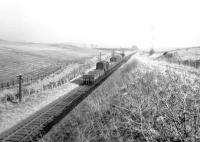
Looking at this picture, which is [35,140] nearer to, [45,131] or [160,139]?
[45,131]

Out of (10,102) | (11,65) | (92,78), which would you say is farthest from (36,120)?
(11,65)

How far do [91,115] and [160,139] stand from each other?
895cm

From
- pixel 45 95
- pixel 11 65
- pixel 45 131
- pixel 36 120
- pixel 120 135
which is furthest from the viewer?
pixel 11 65

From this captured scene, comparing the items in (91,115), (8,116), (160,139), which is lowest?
(8,116)

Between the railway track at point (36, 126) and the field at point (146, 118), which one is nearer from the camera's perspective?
the field at point (146, 118)

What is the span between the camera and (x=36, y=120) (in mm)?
17438

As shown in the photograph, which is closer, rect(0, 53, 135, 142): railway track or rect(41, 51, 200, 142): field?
rect(41, 51, 200, 142): field

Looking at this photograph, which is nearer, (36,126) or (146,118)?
(146,118)

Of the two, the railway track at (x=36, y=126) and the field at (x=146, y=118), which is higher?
the field at (x=146, y=118)

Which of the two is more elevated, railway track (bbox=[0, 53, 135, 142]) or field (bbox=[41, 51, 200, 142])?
field (bbox=[41, 51, 200, 142])

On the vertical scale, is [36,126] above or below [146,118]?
below

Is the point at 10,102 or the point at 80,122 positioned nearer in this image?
the point at 80,122

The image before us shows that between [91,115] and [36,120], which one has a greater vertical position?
[91,115]

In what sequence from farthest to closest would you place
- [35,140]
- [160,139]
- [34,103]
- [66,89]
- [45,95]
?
1. [66,89]
2. [45,95]
3. [34,103]
4. [35,140]
5. [160,139]
